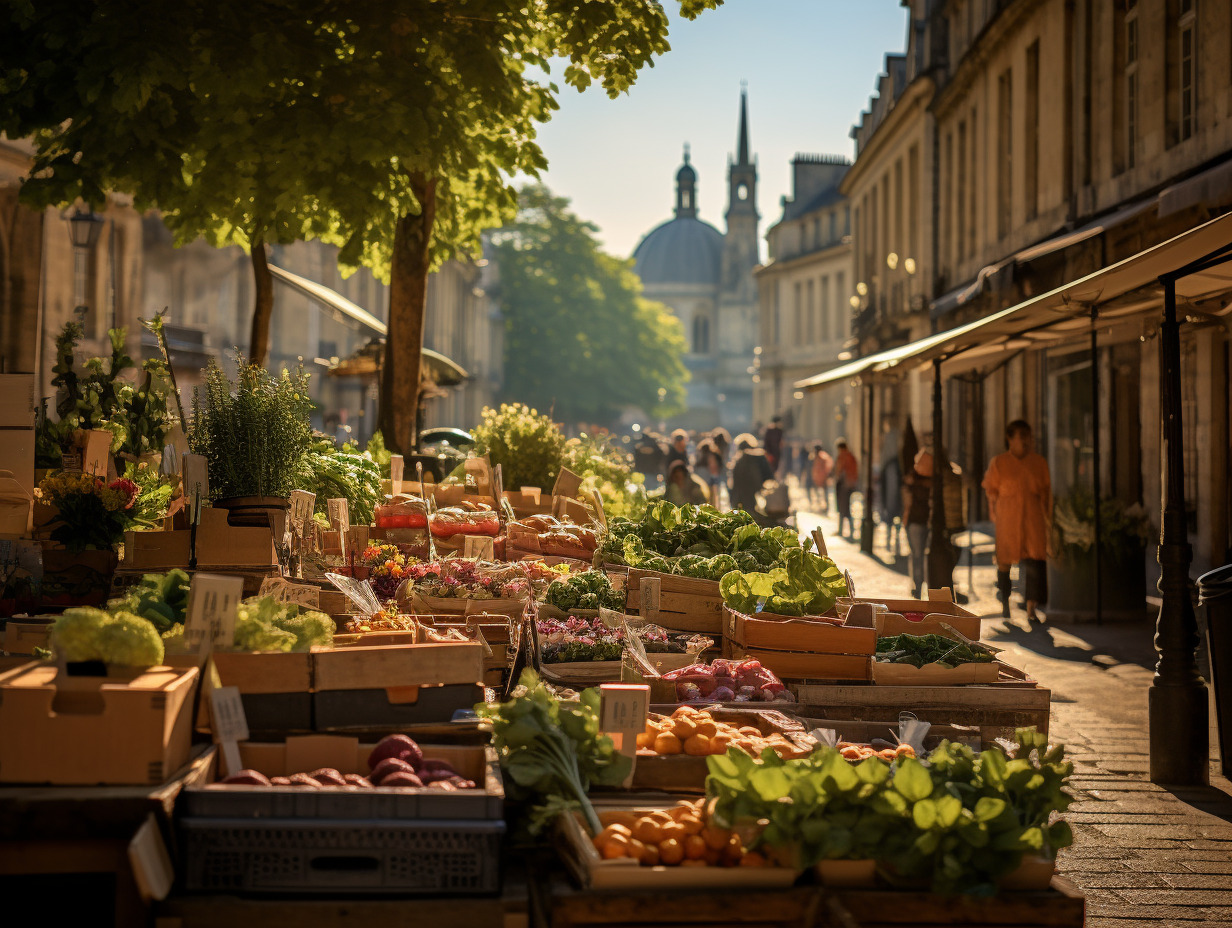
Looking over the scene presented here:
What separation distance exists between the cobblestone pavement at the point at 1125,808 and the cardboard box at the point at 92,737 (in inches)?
124

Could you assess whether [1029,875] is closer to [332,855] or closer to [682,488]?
[332,855]

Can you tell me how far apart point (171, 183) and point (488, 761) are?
22.4 feet

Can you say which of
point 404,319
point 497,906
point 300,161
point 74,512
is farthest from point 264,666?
point 404,319

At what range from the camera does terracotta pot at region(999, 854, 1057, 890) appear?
358 centimetres

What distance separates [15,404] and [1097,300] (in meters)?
7.41

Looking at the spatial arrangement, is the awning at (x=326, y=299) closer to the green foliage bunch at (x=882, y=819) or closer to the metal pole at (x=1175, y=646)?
the metal pole at (x=1175, y=646)

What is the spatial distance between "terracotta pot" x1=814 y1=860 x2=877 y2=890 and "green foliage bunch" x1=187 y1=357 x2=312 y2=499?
3.85 metres

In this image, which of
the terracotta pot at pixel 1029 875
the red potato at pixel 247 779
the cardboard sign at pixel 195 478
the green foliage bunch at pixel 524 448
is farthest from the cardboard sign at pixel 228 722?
the green foliage bunch at pixel 524 448

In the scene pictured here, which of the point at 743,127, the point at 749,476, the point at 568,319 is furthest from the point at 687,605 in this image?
the point at 743,127

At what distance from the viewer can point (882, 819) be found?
3566mm

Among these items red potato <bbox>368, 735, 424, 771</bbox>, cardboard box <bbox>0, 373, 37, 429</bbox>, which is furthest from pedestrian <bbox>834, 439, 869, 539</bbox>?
red potato <bbox>368, 735, 424, 771</bbox>

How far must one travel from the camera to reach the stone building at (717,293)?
11888 centimetres

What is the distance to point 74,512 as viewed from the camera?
6336 millimetres

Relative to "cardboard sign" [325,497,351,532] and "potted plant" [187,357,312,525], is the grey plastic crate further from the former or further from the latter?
"cardboard sign" [325,497,351,532]
